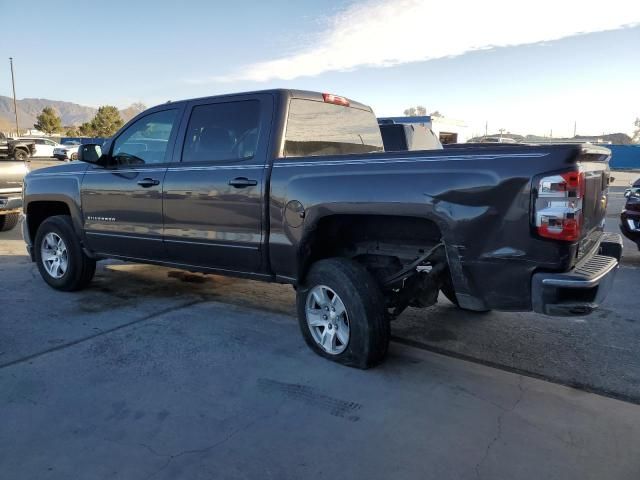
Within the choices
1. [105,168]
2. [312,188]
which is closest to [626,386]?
[312,188]

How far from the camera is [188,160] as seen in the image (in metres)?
4.75

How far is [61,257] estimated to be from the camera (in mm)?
5883

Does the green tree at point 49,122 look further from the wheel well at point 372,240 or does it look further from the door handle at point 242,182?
the wheel well at point 372,240

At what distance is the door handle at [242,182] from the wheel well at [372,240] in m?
0.64

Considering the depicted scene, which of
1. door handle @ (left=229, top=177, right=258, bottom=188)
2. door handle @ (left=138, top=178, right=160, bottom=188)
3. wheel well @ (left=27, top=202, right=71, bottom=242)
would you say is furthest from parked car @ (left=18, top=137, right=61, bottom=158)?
door handle @ (left=229, top=177, right=258, bottom=188)

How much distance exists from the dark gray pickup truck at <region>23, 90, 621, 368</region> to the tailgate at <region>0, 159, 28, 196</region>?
4.23 meters

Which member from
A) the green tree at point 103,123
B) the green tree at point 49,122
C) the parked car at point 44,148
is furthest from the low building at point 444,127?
the green tree at point 49,122

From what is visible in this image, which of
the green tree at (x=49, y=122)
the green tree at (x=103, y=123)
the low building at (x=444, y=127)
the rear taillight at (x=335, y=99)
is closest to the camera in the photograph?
the rear taillight at (x=335, y=99)

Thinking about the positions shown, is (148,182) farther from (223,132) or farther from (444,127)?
(444,127)

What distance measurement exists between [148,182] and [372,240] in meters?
2.25

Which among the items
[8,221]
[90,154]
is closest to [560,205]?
[90,154]

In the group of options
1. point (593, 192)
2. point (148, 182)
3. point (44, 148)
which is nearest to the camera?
point (593, 192)

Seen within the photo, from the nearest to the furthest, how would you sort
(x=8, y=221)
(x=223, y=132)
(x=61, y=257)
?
(x=223, y=132), (x=61, y=257), (x=8, y=221)

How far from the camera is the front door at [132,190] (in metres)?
→ 4.92
